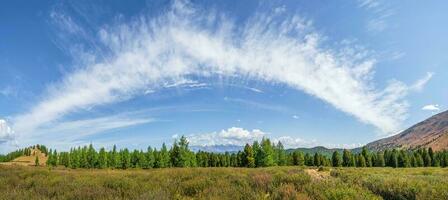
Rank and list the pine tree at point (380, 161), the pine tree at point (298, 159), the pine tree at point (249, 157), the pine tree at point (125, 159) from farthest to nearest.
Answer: the pine tree at point (298, 159), the pine tree at point (380, 161), the pine tree at point (125, 159), the pine tree at point (249, 157)

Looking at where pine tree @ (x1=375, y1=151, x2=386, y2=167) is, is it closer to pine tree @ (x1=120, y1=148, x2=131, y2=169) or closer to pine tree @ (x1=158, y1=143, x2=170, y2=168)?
pine tree @ (x1=158, y1=143, x2=170, y2=168)

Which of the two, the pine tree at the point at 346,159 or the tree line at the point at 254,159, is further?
the pine tree at the point at 346,159

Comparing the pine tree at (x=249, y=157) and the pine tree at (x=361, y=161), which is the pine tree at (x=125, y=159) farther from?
the pine tree at (x=361, y=161)

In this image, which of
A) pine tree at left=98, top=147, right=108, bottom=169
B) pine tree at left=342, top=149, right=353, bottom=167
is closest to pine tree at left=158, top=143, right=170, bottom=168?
pine tree at left=98, top=147, right=108, bottom=169

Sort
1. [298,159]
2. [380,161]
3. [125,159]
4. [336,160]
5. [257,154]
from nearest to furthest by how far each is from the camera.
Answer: [257,154]
[380,161]
[125,159]
[298,159]
[336,160]

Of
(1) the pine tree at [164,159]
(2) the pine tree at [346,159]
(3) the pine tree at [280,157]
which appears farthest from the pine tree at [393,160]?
(1) the pine tree at [164,159]

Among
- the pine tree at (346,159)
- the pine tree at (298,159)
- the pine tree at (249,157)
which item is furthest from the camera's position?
the pine tree at (346,159)

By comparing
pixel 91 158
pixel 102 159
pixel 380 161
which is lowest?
pixel 380 161

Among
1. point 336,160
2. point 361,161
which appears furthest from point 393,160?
point 336,160

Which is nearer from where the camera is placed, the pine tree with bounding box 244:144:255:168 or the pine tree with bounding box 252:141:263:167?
the pine tree with bounding box 252:141:263:167

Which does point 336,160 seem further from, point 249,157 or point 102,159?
point 102,159

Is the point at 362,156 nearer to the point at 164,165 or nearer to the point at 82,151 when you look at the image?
the point at 164,165

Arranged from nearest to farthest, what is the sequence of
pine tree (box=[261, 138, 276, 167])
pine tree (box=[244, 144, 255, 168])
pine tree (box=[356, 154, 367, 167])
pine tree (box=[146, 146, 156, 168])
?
pine tree (box=[261, 138, 276, 167]), pine tree (box=[244, 144, 255, 168]), pine tree (box=[146, 146, 156, 168]), pine tree (box=[356, 154, 367, 167])

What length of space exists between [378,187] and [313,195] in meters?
2.54
